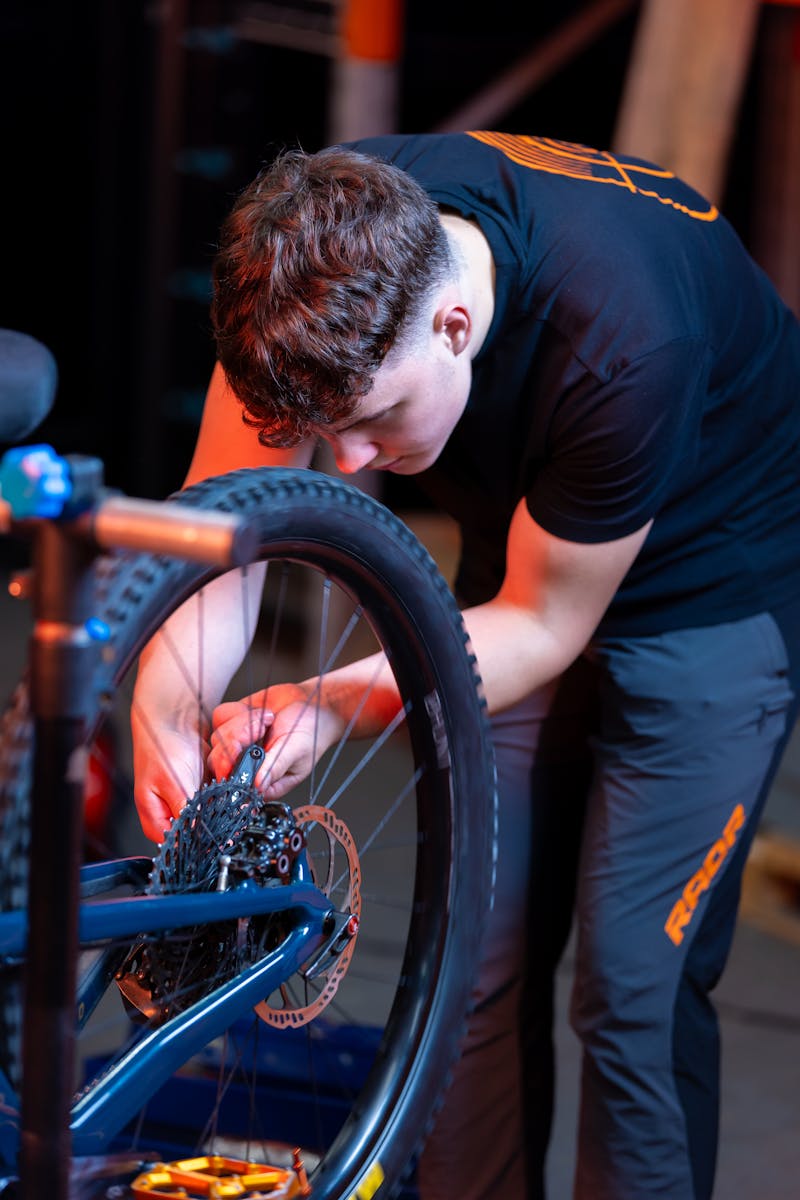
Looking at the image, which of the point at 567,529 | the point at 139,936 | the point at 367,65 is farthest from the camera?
the point at 367,65

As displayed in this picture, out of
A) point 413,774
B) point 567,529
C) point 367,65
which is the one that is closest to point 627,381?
point 567,529

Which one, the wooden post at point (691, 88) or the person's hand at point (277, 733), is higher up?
the wooden post at point (691, 88)

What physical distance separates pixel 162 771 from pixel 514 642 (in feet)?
1.02

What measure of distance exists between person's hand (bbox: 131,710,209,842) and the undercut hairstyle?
0.87 ft

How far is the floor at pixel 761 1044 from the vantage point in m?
1.95

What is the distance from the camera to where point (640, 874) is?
1480mm

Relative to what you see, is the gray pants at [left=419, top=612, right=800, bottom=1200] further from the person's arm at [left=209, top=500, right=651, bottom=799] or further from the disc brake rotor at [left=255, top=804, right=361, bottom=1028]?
the disc brake rotor at [left=255, top=804, right=361, bottom=1028]

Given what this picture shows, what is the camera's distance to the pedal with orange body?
116 centimetres

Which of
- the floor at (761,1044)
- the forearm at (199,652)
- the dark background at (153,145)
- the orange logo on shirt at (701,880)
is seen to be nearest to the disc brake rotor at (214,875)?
the forearm at (199,652)

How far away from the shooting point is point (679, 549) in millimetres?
1458

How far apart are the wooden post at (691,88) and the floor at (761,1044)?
115cm

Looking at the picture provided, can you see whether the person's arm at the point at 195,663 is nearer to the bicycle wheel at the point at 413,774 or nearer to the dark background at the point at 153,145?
the bicycle wheel at the point at 413,774

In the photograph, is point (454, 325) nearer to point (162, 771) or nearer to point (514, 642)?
point (514, 642)

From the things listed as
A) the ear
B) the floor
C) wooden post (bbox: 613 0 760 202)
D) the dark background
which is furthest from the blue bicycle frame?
the dark background
